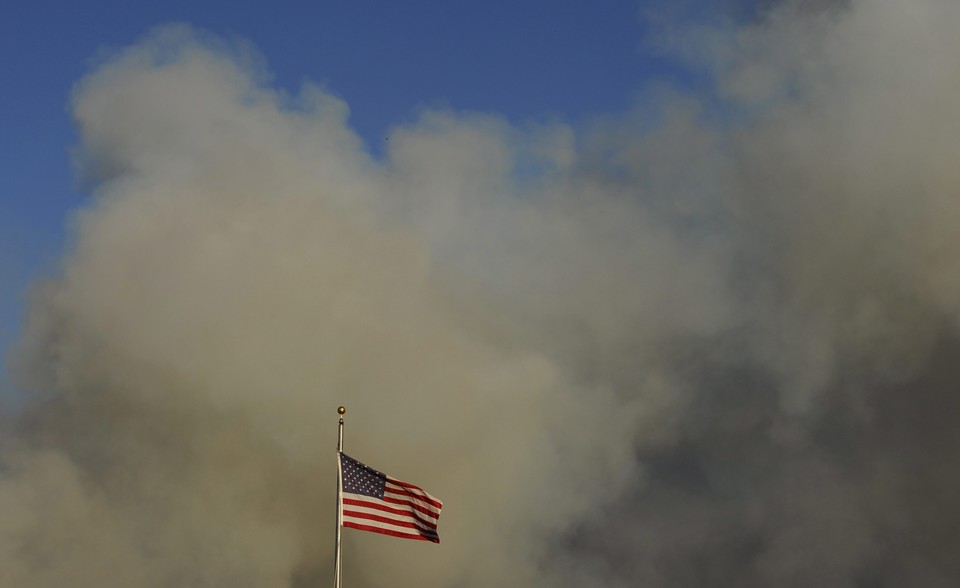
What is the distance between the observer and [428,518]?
96.8 feet

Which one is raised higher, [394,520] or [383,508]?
[383,508]

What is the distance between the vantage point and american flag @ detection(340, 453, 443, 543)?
28688 millimetres

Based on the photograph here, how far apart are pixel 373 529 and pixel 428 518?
5.28 feet

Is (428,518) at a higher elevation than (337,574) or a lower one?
higher

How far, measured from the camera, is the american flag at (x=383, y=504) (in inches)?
1129

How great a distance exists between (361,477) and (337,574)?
9.14 feet

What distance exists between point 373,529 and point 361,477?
4.29 feet

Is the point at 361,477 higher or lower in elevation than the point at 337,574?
higher

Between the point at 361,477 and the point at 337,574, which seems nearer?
the point at 337,574

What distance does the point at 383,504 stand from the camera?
29.2 m

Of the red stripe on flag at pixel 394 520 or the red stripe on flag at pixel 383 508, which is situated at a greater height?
the red stripe on flag at pixel 383 508

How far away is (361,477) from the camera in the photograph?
95.3ft

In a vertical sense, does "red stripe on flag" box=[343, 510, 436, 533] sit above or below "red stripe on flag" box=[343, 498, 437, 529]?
→ below

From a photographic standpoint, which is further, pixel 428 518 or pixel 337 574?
pixel 428 518
